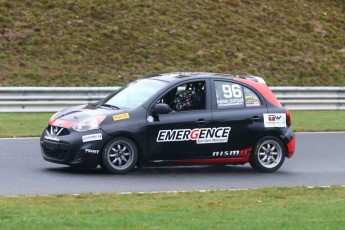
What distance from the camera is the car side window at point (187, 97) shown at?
13430mm

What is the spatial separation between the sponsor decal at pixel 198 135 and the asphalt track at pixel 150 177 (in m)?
0.53

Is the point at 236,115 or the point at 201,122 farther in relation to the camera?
the point at 236,115

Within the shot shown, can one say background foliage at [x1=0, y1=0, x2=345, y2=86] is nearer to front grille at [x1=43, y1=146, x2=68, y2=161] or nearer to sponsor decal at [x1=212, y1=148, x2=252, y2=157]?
front grille at [x1=43, y1=146, x2=68, y2=161]

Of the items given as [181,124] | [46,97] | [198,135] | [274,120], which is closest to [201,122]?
[198,135]

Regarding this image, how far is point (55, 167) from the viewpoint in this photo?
44.9 feet

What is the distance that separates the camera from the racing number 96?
1374cm

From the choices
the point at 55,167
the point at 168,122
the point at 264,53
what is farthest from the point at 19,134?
the point at 264,53

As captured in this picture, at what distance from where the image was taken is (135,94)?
44.8ft

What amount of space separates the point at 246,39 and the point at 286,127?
16136 millimetres

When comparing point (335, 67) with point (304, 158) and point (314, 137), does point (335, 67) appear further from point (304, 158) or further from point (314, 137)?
point (304, 158)

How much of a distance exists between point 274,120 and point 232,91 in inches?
31.2

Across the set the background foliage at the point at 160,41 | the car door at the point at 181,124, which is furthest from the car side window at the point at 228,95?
the background foliage at the point at 160,41

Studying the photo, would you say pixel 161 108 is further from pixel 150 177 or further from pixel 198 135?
pixel 150 177

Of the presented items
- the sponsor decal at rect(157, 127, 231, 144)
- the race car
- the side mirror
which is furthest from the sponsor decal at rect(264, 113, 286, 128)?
the side mirror
